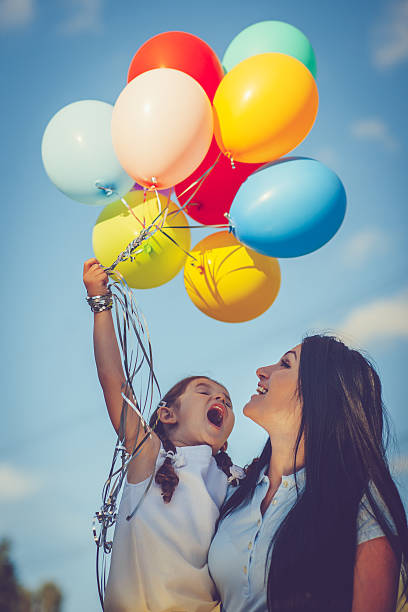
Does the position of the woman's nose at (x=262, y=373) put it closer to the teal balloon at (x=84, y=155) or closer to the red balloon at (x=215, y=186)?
the red balloon at (x=215, y=186)

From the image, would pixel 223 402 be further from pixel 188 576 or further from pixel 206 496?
pixel 188 576

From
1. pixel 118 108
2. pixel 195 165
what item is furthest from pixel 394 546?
pixel 118 108

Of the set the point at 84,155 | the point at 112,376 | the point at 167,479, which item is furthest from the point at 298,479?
the point at 84,155

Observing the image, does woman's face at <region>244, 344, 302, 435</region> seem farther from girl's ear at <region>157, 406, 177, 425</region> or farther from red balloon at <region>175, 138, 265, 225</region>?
red balloon at <region>175, 138, 265, 225</region>

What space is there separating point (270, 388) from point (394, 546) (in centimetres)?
73

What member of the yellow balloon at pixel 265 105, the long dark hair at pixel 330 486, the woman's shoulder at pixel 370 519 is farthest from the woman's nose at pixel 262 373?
the yellow balloon at pixel 265 105

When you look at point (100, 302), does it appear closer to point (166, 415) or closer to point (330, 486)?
point (166, 415)

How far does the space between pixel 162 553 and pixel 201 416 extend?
0.60 m

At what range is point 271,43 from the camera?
212 centimetres

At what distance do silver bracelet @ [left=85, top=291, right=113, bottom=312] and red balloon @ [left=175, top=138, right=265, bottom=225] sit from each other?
534 mm

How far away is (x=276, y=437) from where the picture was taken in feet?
6.87

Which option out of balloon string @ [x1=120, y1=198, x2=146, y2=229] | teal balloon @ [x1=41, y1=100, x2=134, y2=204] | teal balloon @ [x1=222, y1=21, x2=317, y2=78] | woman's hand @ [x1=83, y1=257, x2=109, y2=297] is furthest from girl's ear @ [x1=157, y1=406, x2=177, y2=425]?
teal balloon @ [x1=222, y1=21, x2=317, y2=78]

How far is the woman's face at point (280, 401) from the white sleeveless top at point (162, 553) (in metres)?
0.37

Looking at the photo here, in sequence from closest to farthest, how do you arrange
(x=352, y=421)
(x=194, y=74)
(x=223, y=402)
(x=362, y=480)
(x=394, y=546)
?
1. (x=394, y=546)
2. (x=362, y=480)
3. (x=352, y=421)
4. (x=194, y=74)
5. (x=223, y=402)
